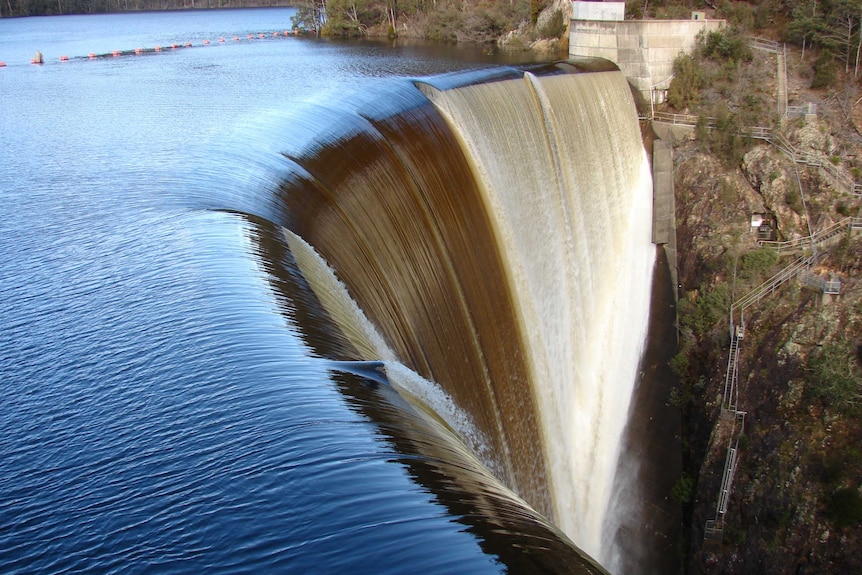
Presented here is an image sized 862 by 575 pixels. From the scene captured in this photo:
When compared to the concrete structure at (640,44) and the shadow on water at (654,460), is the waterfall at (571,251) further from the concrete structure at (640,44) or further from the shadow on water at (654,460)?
the concrete structure at (640,44)

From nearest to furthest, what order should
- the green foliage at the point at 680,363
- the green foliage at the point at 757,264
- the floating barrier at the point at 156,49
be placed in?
1. the green foliage at the point at 680,363
2. the green foliage at the point at 757,264
3. the floating barrier at the point at 156,49

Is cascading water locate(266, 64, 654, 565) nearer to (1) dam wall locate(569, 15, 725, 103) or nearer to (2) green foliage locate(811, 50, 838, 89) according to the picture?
(1) dam wall locate(569, 15, 725, 103)

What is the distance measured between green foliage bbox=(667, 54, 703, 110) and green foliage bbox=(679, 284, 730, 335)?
7.78m

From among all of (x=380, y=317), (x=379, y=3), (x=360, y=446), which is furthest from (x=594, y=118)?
(x=379, y=3)

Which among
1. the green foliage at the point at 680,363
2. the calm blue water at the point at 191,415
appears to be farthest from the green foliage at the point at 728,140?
the calm blue water at the point at 191,415

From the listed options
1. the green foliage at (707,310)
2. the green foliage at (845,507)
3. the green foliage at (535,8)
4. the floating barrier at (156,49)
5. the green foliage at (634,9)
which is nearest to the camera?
the green foliage at (845,507)

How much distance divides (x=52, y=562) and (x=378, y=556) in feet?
6.51

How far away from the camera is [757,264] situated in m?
16.5

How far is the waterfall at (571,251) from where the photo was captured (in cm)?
1314

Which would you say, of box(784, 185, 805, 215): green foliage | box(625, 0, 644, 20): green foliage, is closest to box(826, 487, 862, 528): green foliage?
box(784, 185, 805, 215): green foliage

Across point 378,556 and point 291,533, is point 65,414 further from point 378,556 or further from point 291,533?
point 378,556

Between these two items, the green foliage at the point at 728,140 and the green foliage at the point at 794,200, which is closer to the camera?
the green foliage at the point at 794,200

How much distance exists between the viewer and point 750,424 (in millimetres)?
13547

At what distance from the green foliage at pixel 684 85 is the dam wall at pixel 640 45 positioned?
282mm
